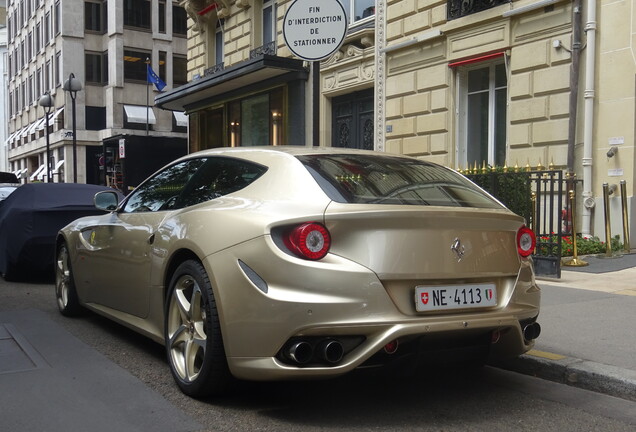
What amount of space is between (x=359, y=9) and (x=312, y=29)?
10.4 meters

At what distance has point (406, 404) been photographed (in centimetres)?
382

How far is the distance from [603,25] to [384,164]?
324 inches

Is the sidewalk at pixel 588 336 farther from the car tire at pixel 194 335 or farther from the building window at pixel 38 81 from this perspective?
the building window at pixel 38 81

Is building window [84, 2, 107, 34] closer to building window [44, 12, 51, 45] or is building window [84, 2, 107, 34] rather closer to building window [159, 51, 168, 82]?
building window [159, 51, 168, 82]

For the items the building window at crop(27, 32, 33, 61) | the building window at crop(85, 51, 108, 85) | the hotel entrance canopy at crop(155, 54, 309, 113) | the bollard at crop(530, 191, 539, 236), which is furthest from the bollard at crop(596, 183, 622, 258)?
the building window at crop(27, 32, 33, 61)

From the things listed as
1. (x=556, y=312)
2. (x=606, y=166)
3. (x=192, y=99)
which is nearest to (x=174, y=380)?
(x=556, y=312)

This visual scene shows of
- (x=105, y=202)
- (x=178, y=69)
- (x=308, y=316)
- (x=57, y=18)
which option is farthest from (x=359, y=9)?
(x=57, y=18)

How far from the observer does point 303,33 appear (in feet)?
21.9

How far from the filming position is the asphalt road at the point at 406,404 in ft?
11.5

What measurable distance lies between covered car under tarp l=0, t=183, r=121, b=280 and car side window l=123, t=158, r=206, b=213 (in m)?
3.78

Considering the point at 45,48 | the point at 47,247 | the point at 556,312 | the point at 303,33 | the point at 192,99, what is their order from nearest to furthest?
1. the point at 556,312
2. the point at 303,33
3. the point at 47,247
4. the point at 192,99
5. the point at 45,48

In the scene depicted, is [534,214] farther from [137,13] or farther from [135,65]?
[137,13]

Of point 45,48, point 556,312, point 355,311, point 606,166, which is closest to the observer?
point 355,311

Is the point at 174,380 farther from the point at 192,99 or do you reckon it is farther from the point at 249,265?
the point at 192,99
